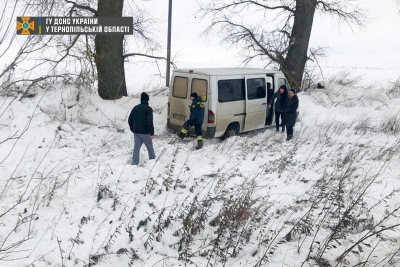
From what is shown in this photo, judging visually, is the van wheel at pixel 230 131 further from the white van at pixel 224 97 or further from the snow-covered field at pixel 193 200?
the snow-covered field at pixel 193 200

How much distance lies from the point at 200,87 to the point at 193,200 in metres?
4.37

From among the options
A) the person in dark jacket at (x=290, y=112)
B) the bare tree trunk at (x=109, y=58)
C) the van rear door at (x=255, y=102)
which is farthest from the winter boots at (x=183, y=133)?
the bare tree trunk at (x=109, y=58)

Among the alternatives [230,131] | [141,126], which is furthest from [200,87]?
[141,126]

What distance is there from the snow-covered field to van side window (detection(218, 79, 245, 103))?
3.83ft

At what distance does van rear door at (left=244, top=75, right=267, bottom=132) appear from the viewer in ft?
31.1

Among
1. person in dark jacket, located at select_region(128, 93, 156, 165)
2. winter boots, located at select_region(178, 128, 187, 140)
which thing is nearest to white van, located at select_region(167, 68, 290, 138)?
winter boots, located at select_region(178, 128, 187, 140)

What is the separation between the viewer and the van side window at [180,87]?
9031 mm

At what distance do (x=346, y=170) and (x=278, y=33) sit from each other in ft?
Answer: 33.2

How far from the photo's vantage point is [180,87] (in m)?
9.16

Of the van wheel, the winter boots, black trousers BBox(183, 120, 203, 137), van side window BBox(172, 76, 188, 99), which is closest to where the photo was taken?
black trousers BBox(183, 120, 203, 137)

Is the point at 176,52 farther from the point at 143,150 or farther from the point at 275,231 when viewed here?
the point at 275,231

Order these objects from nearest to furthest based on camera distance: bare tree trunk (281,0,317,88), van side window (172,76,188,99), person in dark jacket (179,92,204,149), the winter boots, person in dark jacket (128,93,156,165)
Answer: person in dark jacket (128,93,156,165), person in dark jacket (179,92,204,149), the winter boots, van side window (172,76,188,99), bare tree trunk (281,0,317,88)

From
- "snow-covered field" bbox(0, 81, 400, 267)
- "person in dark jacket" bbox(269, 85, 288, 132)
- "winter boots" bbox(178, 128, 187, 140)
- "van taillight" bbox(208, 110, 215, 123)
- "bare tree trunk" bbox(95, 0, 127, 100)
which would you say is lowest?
"snow-covered field" bbox(0, 81, 400, 267)

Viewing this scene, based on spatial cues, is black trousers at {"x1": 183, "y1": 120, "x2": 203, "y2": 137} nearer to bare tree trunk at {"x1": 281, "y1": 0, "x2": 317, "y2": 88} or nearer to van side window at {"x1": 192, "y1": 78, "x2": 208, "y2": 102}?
van side window at {"x1": 192, "y1": 78, "x2": 208, "y2": 102}
